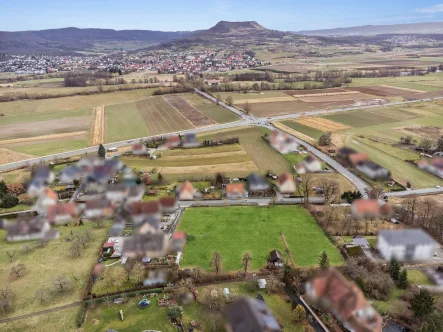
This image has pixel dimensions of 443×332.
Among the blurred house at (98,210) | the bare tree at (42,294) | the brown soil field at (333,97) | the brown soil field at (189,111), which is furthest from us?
the brown soil field at (333,97)

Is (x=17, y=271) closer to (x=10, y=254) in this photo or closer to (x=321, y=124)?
(x=10, y=254)

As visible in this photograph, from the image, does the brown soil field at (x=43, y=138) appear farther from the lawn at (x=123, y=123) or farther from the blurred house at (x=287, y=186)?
the blurred house at (x=287, y=186)

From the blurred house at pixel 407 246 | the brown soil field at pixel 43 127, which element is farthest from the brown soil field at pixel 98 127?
the blurred house at pixel 407 246

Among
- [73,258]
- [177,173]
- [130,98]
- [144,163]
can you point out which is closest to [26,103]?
[130,98]

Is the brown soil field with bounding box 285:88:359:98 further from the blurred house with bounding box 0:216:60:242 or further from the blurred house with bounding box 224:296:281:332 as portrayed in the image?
the blurred house with bounding box 224:296:281:332

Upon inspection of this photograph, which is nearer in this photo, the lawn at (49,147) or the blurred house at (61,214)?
the blurred house at (61,214)

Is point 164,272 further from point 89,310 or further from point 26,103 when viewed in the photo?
point 26,103
